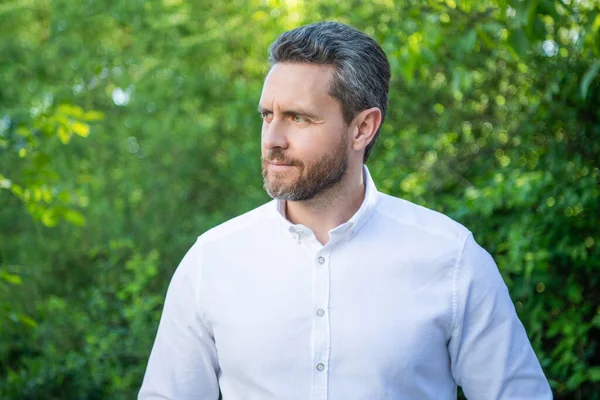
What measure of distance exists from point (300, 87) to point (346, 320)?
0.52 meters

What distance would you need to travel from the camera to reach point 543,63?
3.77 m

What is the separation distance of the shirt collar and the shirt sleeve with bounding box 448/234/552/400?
24 cm

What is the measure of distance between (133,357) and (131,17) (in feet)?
9.16

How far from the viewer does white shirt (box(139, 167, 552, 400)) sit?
6.18 feet

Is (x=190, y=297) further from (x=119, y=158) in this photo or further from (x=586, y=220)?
(x=119, y=158)

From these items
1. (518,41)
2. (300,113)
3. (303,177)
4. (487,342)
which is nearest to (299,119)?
(300,113)

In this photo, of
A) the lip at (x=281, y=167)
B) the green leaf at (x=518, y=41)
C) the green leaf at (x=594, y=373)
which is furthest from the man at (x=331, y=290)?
the green leaf at (x=594, y=373)

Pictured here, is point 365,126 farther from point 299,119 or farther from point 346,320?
point 346,320

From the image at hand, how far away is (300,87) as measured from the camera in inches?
75.1

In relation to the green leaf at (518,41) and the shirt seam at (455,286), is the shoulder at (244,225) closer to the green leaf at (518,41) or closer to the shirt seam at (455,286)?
the shirt seam at (455,286)

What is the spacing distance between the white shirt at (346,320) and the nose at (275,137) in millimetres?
204

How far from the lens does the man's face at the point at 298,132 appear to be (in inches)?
74.5

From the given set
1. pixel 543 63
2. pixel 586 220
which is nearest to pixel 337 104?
pixel 586 220

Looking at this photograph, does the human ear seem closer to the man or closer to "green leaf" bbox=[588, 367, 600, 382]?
the man
